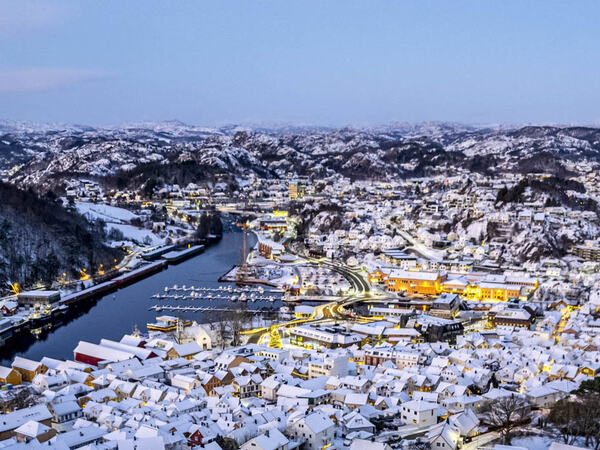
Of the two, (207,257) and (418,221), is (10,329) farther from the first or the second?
(418,221)

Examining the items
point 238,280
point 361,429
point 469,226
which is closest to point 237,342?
point 361,429

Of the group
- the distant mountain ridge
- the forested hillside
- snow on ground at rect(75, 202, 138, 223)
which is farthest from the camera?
the distant mountain ridge

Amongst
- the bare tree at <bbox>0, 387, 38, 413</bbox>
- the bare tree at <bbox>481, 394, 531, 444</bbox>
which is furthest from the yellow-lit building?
the bare tree at <bbox>0, 387, 38, 413</bbox>

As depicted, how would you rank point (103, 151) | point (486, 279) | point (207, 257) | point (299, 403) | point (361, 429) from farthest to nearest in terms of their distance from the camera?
point (103, 151) < point (207, 257) < point (486, 279) < point (299, 403) < point (361, 429)

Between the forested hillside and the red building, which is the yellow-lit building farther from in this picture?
the forested hillside

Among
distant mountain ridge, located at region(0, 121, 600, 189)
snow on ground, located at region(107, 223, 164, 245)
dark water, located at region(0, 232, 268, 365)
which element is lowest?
dark water, located at region(0, 232, 268, 365)

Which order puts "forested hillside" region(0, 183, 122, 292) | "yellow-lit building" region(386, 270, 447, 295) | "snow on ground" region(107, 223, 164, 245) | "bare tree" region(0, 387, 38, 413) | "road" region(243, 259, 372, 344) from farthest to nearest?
"snow on ground" region(107, 223, 164, 245), "forested hillside" region(0, 183, 122, 292), "yellow-lit building" region(386, 270, 447, 295), "road" region(243, 259, 372, 344), "bare tree" region(0, 387, 38, 413)

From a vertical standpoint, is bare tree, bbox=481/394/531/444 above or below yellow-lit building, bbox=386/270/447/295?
above

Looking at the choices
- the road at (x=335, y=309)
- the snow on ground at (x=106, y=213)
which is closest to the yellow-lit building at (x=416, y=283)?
the road at (x=335, y=309)
